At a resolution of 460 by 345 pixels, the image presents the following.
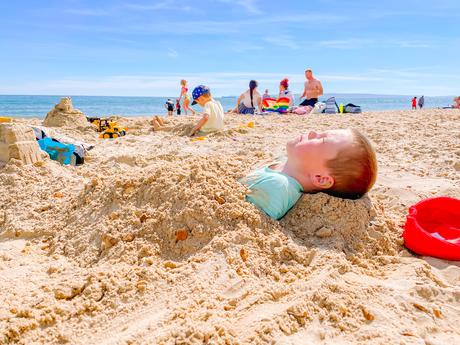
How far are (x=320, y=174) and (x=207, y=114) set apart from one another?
15.0ft

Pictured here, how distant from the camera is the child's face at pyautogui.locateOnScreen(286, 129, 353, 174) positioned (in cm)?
250

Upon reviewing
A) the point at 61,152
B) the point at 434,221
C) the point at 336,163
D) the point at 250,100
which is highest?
the point at 250,100

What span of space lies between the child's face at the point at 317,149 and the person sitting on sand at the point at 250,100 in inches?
363

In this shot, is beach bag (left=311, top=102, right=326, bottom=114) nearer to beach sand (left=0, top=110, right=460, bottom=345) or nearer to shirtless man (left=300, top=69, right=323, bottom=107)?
shirtless man (left=300, top=69, right=323, bottom=107)

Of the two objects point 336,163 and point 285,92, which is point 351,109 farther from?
point 336,163

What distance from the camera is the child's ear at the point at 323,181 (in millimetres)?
2559

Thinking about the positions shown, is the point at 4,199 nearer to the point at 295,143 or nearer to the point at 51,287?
the point at 51,287

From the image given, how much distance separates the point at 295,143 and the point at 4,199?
2416mm

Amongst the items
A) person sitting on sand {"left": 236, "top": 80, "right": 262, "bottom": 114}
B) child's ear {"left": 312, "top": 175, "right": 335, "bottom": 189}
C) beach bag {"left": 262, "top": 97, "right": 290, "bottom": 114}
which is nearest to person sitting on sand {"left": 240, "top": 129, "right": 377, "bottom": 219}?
child's ear {"left": 312, "top": 175, "right": 335, "bottom": 189}

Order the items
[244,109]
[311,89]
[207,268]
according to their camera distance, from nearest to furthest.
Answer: [207,268] → [244,109] → [311,89]

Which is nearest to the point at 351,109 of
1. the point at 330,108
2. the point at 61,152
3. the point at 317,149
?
the point at 330,108

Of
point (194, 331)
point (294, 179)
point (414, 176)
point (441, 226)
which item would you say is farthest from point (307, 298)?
point (414, 176)

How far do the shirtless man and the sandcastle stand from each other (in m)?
9.31

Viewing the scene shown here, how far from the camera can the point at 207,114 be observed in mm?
6926
